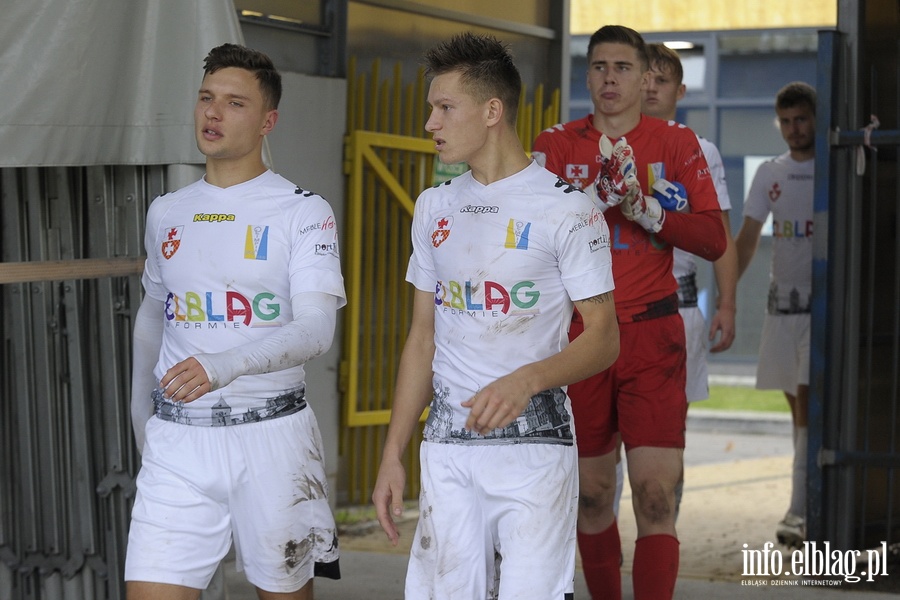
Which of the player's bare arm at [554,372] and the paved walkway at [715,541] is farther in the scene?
the paved walkway at [715,541]

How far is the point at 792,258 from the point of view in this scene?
7738 millimetres

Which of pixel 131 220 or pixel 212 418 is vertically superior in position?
pixel 131 220

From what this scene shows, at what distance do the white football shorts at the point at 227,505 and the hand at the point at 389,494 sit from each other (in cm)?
50

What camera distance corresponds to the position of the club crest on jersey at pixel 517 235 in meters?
3.66

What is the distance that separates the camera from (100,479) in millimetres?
4766

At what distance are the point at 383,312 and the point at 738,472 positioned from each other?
3.77 m

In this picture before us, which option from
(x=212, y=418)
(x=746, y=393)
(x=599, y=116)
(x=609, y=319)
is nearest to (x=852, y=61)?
(x=599, y=116)

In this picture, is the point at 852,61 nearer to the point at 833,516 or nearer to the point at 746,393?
the point at 833,516

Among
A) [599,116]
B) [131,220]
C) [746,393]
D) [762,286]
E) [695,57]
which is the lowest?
[746,393]

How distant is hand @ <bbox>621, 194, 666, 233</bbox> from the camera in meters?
4.68

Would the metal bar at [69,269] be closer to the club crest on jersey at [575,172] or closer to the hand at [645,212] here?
the club crest on jersey at [575,172]

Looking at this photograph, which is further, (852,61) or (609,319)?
(852,61)

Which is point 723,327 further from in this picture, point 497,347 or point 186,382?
point 186,382
